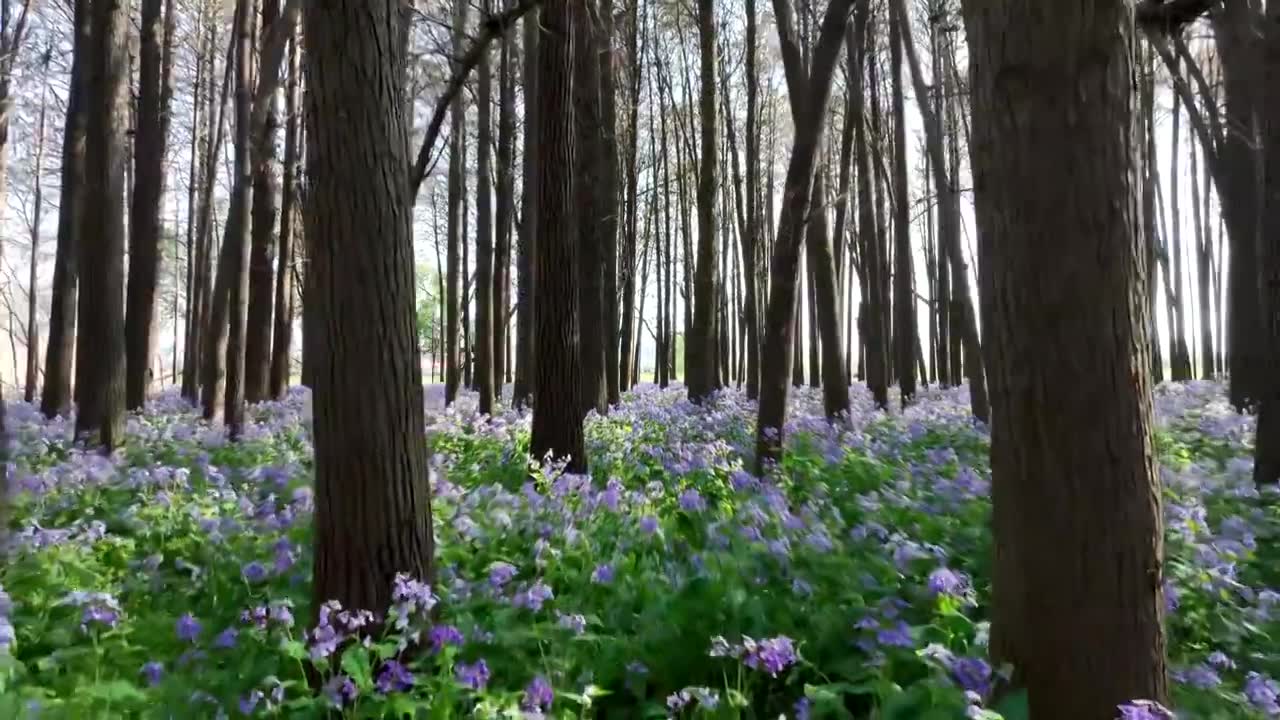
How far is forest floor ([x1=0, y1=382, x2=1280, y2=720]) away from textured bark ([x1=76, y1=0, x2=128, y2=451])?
1.97 m

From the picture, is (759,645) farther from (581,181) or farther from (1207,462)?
(581,181)

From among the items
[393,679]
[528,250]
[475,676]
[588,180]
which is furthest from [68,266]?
[475,676]

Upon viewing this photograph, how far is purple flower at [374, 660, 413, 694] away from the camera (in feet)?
7.97

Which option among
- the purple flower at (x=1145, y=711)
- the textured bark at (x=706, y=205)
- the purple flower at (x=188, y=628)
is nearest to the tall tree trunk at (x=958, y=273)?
the textured bark at (x=706, y=205)

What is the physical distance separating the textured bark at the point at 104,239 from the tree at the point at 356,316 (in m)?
5.70

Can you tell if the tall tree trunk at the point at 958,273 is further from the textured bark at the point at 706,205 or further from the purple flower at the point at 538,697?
the purple flower at the point at 538,697

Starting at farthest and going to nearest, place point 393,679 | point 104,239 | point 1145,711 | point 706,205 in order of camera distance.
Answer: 1. point 706,205
2. point 104,239
3. point 393,679
4. point 1145,711

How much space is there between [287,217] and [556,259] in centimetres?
806

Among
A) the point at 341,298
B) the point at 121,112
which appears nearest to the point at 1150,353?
the point at 341,298

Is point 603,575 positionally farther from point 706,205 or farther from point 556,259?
point 706,205

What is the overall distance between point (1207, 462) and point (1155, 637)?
5.40 m

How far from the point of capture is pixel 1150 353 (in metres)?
2.27

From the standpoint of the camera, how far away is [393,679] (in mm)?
2518

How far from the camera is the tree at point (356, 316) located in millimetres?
3045
